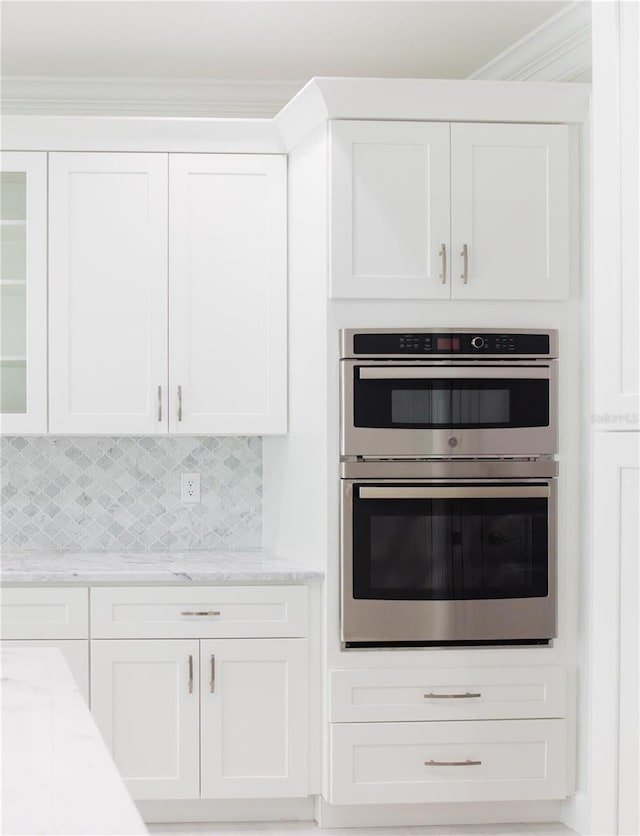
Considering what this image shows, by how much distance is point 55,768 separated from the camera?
43.4 inches

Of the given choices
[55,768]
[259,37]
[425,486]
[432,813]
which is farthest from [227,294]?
[55,768]

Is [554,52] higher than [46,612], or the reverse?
[554,52]

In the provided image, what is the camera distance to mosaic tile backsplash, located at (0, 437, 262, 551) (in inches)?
154

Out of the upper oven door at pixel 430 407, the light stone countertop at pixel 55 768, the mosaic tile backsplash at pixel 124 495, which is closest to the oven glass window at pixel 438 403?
the upper oven door at pixel 430 407

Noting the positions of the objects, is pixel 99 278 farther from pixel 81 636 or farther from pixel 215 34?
pixel 81 636

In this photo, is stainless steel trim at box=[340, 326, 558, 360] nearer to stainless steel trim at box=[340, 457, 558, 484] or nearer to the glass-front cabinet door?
stainless steel trim at box=[340, 457, 558, 484]

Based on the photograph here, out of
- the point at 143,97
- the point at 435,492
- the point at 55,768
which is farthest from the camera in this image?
the point at 143,97

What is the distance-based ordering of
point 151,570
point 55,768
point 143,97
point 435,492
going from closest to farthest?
point 55,768 → point 435,492 → point 151,570 → point 143,97

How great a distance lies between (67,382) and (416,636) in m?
1.46

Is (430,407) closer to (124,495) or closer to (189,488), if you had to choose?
(189,488)

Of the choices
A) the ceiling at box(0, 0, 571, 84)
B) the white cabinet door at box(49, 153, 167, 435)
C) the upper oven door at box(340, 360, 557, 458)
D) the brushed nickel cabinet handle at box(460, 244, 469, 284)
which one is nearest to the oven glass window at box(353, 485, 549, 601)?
the upper oven door at box(340, 360, 557, 458)

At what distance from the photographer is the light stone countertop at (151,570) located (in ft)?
10.8

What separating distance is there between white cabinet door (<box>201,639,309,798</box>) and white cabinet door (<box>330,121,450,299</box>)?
1190mm

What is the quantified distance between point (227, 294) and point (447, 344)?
819mm
